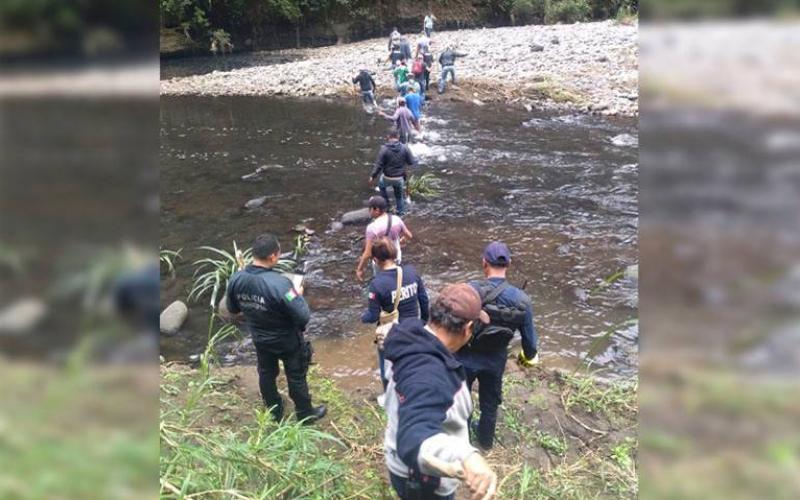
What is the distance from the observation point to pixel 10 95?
0.76m

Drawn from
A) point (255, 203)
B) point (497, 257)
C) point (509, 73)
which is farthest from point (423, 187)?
point (509, 73)

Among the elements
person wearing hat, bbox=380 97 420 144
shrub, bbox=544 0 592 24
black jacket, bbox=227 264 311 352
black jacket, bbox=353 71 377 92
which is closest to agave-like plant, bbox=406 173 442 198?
person wearing hat, bbox=380 97 420 144

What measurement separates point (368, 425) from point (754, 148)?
422 centimetres

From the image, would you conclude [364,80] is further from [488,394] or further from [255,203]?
[488,394]

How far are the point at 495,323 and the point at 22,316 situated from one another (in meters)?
3.25

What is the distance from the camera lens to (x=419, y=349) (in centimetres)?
250

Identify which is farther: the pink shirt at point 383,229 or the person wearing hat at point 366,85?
the person wearing hat at point 366,85

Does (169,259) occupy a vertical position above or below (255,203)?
below

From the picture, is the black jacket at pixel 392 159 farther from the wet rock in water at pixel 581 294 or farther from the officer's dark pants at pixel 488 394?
the officer's dark pants at pixel 488 394

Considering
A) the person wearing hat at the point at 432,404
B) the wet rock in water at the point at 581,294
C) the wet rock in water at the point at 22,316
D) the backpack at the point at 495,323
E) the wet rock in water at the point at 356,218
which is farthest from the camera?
the wet rock in water at the point at 356,218

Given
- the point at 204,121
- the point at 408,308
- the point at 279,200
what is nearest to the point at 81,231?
the point at 408,308

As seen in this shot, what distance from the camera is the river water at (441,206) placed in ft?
21.5

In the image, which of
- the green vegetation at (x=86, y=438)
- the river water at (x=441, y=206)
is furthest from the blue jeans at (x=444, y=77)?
the green vegetation at (x=86, y=438)

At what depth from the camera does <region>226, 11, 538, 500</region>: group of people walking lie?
226 centimetres
